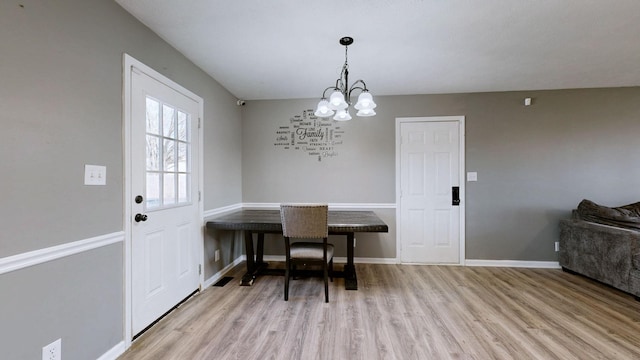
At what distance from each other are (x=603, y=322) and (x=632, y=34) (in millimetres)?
2357

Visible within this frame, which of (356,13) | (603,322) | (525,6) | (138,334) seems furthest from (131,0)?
(603,322)

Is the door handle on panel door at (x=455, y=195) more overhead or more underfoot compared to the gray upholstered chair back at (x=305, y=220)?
more overhead

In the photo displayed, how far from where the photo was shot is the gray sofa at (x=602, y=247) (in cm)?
242

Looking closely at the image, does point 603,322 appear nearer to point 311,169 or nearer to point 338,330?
point 338,330

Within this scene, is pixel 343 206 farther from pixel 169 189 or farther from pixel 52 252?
pixel 52 252

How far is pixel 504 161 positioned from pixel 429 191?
105 cm

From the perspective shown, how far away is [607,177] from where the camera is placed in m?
3.23

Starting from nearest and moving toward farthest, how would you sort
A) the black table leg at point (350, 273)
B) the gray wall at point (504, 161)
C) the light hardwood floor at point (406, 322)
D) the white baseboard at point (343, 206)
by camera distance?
the light hardwood floor at point (406, 322)
the black table leg at point (350, 273)
the gray wall at point (504, 161)
the white baseboard at point (343, 206)

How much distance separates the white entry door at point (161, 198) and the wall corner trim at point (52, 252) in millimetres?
238

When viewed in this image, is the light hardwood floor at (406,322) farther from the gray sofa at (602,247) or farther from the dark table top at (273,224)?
Answer: the dark table top at (273,224)

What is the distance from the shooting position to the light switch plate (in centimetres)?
148

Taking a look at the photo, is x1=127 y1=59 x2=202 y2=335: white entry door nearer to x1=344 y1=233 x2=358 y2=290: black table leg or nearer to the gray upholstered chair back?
the gray upholstered chair back

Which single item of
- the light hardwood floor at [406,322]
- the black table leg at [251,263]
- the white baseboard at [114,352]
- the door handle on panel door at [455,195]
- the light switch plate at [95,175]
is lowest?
the light hardwood floor at [406,322]

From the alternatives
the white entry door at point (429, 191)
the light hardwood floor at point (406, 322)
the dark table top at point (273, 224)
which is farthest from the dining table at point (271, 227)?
the white entry door at point (429, 191)
